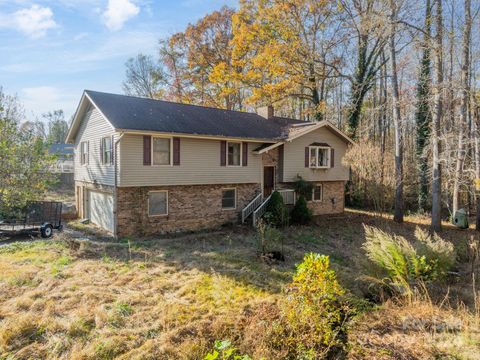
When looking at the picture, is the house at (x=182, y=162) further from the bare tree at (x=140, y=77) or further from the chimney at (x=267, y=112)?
the bare tree at (x=140, y=77)

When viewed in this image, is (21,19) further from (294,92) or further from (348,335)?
(294,92)

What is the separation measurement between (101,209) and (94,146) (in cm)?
308

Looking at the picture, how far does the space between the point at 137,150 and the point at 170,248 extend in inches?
168

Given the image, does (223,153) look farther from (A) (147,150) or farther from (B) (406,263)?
(B) (406,263)

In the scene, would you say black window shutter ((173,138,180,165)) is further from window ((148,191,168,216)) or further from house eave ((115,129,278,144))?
window ((148,191,168,216))

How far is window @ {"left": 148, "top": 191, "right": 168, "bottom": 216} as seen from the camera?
1267 centimetres

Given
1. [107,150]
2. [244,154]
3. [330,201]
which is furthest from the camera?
[330,201]

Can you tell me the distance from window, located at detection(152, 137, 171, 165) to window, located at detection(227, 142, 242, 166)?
3142 mm

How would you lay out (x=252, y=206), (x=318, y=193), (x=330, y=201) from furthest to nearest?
(x=330, y=201)
(x=318, y=193)
(x=252, y=206)

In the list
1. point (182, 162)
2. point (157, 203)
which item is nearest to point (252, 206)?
point (182, 162)

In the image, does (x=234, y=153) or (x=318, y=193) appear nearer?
(x=234, y=153)

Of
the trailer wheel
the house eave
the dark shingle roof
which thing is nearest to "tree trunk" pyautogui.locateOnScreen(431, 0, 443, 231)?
the dark shingle roof

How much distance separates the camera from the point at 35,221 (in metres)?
12.0

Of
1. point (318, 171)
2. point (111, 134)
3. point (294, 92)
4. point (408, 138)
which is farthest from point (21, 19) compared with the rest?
point (408, 138)
